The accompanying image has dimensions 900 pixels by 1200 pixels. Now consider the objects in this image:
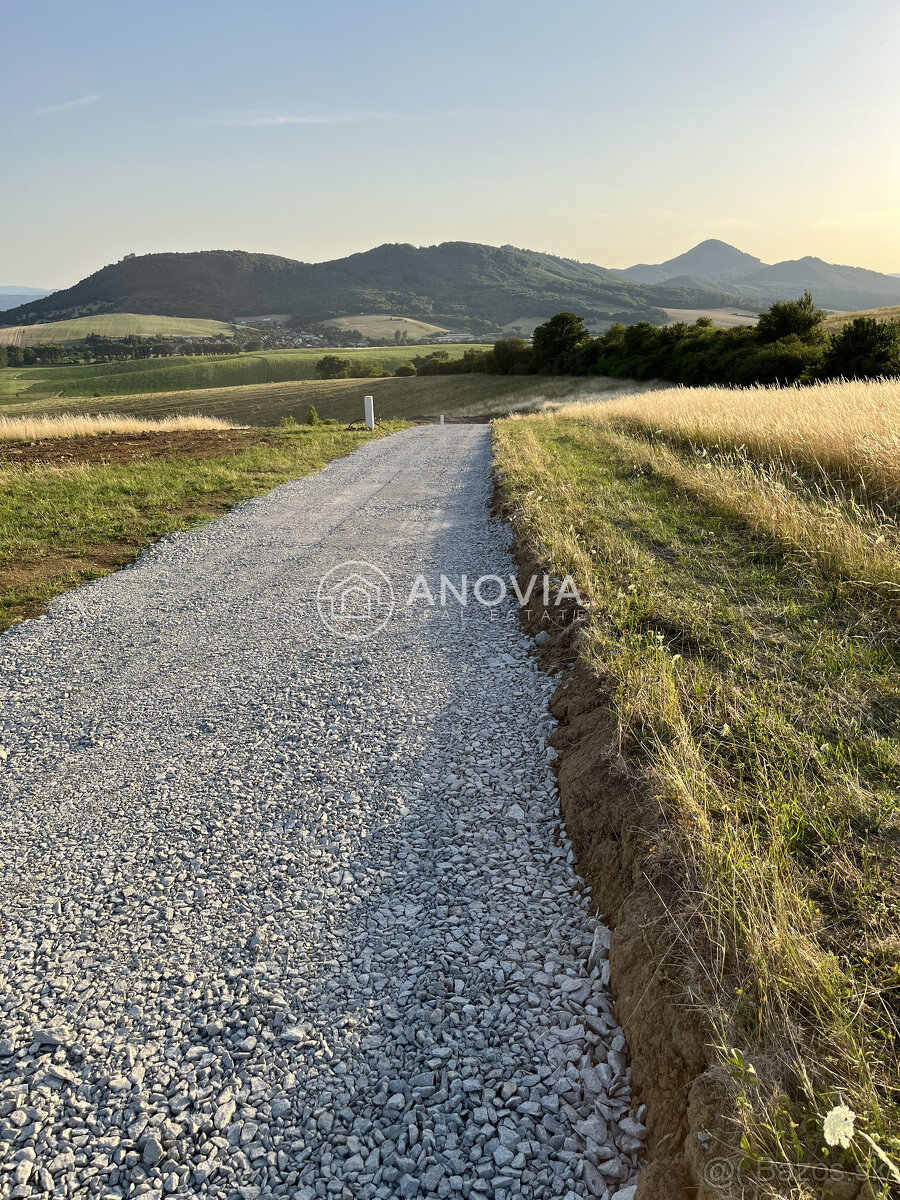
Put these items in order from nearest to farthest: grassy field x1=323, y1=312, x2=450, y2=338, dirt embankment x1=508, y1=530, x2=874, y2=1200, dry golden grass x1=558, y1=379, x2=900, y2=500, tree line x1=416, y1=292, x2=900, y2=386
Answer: dirt embankment x1=508, y1=530, x2=874, y2=1200, dry golden grass x1=558, y1=379, x2=900, y2=500, tree line x1=416, y1=292, x2=900, y2=386, grassy field x1=323, y1=312, x2=450, y2=338

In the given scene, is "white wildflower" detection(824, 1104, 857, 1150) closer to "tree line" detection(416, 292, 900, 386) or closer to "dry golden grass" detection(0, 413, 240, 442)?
"dry golden grass" detection(0, 413, 240, 442)

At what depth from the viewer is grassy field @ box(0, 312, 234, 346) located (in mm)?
122438

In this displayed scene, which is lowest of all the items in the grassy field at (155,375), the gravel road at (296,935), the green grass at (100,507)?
the gravel road at (296,935)

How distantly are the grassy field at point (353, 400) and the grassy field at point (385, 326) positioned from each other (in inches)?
4123

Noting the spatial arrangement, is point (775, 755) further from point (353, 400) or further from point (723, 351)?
point (353, 400)

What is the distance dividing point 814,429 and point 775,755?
786cm

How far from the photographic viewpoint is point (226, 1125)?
2158 mm

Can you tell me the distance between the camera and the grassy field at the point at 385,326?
6156 inches

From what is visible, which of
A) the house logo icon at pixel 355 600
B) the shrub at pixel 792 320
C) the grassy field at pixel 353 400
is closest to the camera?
the house logo icon at pixel 355 600

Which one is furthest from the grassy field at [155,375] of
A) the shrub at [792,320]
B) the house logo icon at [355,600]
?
the house logo icon at [355,600]

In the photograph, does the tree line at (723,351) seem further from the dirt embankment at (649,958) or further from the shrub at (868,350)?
the dirt embankment at (649,958)

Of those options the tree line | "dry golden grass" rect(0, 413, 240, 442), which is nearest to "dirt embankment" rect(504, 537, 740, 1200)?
"dry golden grass" rect(0, 413, 240, 442)

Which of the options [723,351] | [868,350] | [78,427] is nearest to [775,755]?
[78,427]

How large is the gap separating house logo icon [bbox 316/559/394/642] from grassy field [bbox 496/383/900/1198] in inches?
70.9
